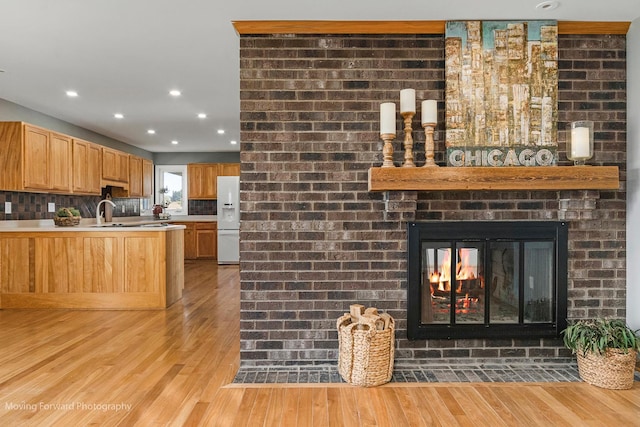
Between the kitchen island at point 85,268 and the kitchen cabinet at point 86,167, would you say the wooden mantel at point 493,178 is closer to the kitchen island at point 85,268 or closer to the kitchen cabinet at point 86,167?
the kitchen island at point 85,268

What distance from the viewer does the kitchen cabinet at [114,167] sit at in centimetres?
591

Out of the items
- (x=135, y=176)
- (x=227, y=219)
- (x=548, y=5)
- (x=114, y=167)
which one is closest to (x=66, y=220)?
(x=114, y=167)

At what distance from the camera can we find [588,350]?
92.4 inches

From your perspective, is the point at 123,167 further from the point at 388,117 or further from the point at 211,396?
the point at 388,117

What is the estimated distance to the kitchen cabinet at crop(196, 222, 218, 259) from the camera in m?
8.01

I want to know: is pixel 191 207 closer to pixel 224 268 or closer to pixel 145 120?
pixel 224 268

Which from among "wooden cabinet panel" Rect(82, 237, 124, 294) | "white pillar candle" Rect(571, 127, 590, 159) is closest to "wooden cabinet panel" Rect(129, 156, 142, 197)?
"wooden cabinet panel" Rect(82, 237, 124, 294)

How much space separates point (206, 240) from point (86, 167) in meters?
2.99

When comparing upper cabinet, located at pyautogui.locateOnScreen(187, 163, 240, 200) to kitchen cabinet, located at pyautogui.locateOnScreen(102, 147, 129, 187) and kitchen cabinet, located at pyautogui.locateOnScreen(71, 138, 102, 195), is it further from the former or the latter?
kitchen cabinet, located at pyautogui.locateOnScreen(71, 138, 102, 195)

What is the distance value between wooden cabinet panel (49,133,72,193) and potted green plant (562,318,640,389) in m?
5.55

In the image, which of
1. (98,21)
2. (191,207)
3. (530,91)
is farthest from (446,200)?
(191,207)

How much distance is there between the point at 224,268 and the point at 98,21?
16.4ft

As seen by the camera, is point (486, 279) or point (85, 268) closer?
point (486, 279)

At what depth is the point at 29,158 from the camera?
4371mm
